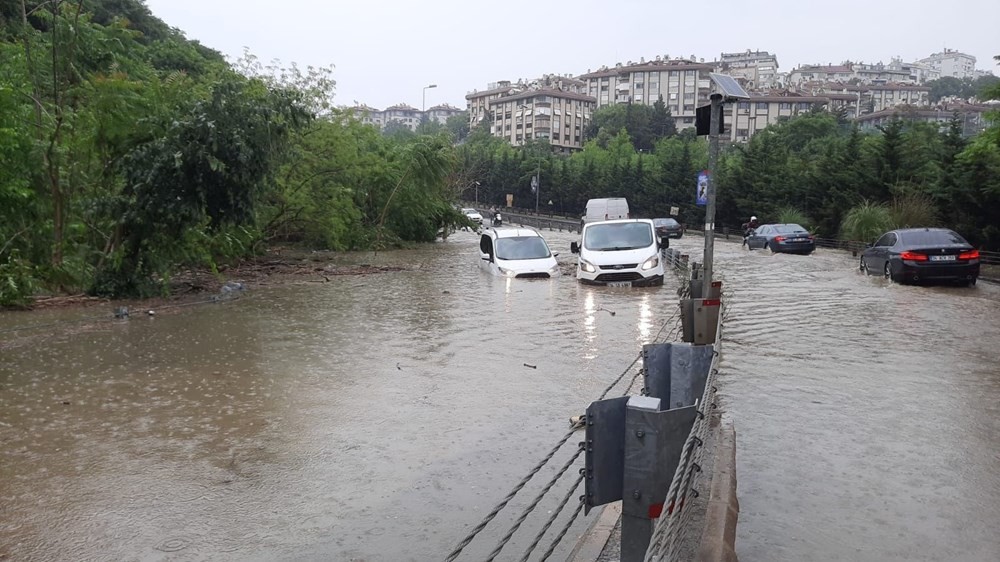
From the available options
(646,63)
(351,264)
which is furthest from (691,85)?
(351,264)

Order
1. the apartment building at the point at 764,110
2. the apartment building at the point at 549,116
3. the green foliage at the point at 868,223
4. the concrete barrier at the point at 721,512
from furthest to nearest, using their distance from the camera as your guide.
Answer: the apartment building at the point at 549,116
the apartment building at the point at 764,110
the green foliage at the point at 868,223
the concrete barrier at the point at 721,512

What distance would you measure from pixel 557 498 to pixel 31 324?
38.3 feet

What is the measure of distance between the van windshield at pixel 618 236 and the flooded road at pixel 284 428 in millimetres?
6493

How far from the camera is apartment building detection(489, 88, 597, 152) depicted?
159000mm

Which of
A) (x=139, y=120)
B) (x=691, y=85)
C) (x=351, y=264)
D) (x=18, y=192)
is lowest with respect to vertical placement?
(x=351, y=264)

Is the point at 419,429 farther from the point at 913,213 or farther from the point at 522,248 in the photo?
the point at 913,213

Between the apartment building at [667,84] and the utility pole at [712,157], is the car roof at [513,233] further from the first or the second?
the apartment building at [667,84]

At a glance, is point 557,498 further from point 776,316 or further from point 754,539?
point 776,316

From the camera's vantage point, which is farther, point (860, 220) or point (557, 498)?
point (860, 220)

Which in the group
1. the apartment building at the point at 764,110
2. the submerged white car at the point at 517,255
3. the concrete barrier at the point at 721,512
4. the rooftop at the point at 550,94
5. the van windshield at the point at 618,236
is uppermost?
the rooftop at the point at 550,94

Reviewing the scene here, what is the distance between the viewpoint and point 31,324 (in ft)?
46.1

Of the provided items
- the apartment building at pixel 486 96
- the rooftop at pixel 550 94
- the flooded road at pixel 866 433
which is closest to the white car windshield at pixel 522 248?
the flooded road at pixel 866 433

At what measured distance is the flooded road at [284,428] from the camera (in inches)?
208

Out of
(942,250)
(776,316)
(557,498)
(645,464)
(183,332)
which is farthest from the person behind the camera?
(942,250)
